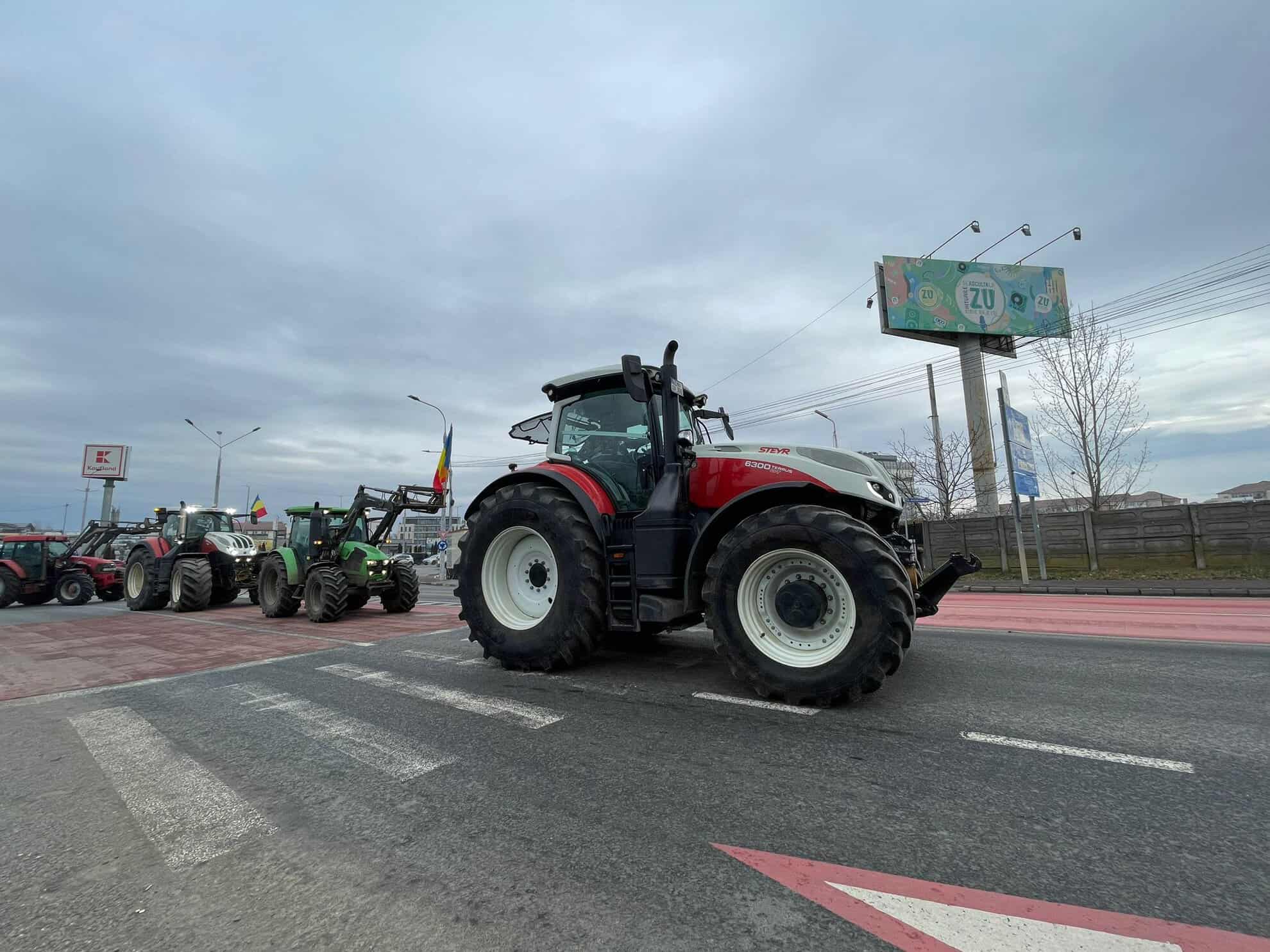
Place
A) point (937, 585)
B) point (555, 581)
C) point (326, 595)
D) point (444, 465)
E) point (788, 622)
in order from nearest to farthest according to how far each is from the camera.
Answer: point (788, 622), point (937, 585), point (555, 581), point (326, 595), point (444, 465)

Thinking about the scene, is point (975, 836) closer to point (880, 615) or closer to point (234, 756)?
point (880, 615)

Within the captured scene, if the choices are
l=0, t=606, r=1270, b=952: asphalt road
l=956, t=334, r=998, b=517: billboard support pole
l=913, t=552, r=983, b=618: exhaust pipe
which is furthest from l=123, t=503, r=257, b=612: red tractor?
l=956, t=334, r=998, b=517: billboard support pole

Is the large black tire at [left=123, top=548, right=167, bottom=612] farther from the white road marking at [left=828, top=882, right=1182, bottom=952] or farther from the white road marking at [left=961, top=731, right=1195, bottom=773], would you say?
the white road marking at [left=828, top=882, right=1182, bottom=952]

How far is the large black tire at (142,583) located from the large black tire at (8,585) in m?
4.09

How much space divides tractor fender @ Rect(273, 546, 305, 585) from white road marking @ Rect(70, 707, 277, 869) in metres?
7.69

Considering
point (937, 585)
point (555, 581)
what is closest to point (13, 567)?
point (555, 581)

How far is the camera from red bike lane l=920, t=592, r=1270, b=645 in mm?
6223

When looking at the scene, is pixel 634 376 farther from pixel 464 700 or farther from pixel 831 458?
pixel 464 700

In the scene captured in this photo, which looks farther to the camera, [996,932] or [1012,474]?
[1012,474]

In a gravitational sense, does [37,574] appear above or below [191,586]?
above

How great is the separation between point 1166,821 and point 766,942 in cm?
159

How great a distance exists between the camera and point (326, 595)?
9477 millimetres

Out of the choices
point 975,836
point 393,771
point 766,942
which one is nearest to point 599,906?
point 766,942

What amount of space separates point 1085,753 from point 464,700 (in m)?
3.41
